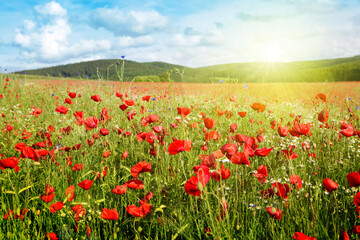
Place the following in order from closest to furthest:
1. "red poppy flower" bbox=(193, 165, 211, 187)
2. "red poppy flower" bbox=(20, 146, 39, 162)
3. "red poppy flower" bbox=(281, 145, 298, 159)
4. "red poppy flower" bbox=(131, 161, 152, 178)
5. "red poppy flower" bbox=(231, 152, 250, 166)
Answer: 1. "red poppy flower" bbox=(193, 165, 211, 187)
2. "red poppy flower" bbox=(231, 152, 250, 166)
3. "red poppy flower" bbox=(131, 161, 152, 178)
4. "red poppy flower" bbox=(20, 146, 39, 162)
5. "red poppy flower" bbox=(281, 145, 298, 159)

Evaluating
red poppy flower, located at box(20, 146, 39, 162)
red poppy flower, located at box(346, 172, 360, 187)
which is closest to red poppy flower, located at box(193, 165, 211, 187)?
red poppy flower, located at box(346, 172, 360, 187)

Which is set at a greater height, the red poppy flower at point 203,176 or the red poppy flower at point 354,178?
the red poppy flower at point 203,176

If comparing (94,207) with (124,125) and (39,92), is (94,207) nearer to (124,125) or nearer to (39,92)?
(124,125)

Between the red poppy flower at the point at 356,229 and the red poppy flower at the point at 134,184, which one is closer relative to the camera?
the red poppy flower at the point at 356,229

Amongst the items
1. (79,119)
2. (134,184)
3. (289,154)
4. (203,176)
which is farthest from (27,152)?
(289,154)

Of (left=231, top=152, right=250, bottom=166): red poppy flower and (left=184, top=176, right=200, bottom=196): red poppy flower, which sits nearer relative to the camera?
(left=184, top=176, right=200, bottom=196): red poppy flower

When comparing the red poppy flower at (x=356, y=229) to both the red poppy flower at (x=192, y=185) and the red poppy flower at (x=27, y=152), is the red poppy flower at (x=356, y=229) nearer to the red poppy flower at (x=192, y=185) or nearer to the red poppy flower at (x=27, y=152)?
the red poppy flower at (x=192, y=185)

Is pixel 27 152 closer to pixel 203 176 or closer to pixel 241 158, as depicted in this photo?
pixel 203 176

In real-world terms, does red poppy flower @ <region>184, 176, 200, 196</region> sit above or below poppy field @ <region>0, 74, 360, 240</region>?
above

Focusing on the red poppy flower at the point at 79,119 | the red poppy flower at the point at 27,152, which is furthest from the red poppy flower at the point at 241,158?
the red poppy flower at the point at 79,119

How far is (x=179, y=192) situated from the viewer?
1.70 metres

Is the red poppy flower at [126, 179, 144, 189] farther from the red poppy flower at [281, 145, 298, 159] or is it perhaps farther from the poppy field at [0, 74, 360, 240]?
the red poppy flower at [281, 145, 298, 159]

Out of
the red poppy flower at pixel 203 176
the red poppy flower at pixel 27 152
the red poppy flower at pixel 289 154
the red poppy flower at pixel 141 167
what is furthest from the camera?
the red poppy flower at pixel 289 154

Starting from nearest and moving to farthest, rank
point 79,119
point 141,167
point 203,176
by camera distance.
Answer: point 203,176 → point 141,167 → point 79,119
